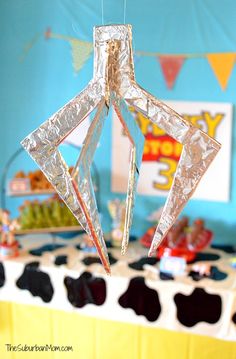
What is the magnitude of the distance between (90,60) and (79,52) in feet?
0.19

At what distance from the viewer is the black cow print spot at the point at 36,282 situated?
1955mm

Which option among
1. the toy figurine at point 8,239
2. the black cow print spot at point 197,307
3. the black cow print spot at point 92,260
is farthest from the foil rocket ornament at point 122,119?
the toy figurine at point 8,239

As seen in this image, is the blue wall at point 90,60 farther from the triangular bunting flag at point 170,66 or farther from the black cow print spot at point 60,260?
the black cow print spot at point 60,260

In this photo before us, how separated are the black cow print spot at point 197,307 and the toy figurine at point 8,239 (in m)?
0.67

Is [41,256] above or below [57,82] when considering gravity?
below

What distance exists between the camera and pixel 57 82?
Result: 87.4 inches

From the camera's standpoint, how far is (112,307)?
189 centimetres

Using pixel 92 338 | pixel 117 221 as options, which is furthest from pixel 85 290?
pixel 117 221

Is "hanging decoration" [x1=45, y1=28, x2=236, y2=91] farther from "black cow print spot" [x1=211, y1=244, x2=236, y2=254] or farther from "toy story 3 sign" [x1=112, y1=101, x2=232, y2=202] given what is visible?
"black cow print spot" [x1=211, y1=244, x2=236, y2=254]

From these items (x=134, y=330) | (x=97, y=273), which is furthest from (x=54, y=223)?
(x=134, y=330)

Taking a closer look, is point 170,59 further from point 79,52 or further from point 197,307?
point 197,307

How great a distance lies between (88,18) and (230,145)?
2.58 feet

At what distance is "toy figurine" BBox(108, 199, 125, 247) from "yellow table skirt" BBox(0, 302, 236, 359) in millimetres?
342

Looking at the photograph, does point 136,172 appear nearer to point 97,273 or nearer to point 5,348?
point 97,273
